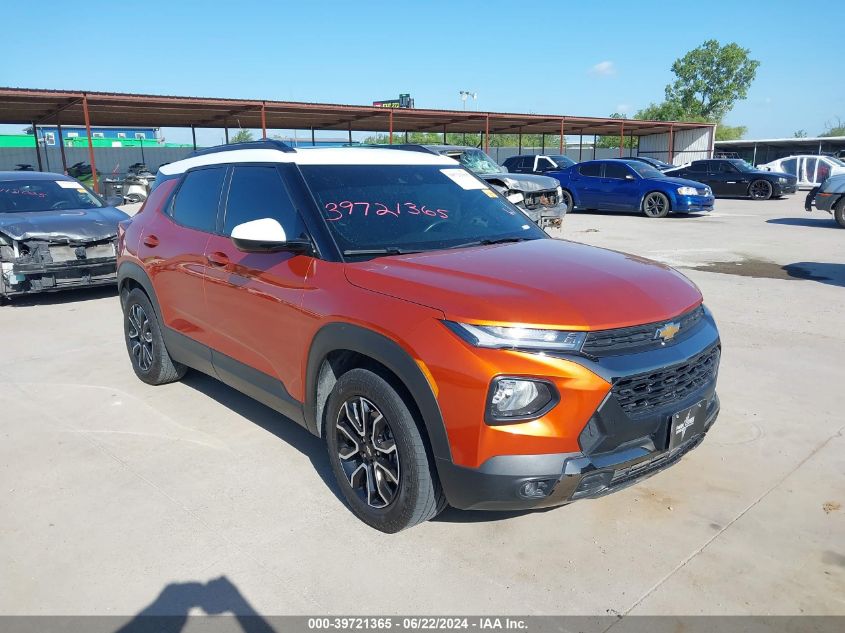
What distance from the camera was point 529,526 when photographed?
330 centimetres

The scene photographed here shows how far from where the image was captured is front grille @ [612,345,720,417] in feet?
9.07

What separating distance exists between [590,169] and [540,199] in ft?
21.7

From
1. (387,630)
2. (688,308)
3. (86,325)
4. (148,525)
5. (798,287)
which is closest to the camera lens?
(387,630)

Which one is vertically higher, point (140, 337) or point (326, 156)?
point (326, 156)

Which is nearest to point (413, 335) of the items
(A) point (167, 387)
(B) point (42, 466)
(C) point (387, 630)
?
(C) point (387, 630)

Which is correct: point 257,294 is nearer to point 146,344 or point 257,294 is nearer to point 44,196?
point 146,344

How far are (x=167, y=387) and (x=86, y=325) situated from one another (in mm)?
2800

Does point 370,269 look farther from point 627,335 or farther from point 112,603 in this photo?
point 112,603

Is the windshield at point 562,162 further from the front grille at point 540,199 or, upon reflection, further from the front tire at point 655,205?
the front grille at point 540,199

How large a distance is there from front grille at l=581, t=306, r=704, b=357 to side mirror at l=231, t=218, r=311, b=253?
61.0 inches

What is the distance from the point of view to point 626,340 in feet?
9.28

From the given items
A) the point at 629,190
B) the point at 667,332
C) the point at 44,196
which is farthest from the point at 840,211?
the point at 44,196

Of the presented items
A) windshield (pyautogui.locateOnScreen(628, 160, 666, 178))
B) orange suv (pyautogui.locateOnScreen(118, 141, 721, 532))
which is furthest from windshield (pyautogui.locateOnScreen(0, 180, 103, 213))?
windshield (pyautogui.locateOnScreen(628, 160, 666, 178))

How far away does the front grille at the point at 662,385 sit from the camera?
2764 mm
